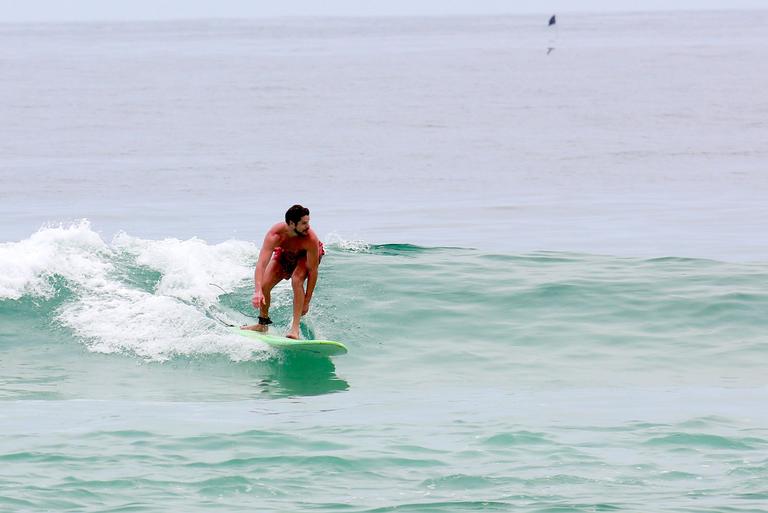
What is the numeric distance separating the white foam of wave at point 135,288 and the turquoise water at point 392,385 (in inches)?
1.5

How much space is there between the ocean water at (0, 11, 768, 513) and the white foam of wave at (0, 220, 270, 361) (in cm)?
4

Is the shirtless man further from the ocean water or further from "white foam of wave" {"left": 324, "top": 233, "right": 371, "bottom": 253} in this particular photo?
"white foam of wave" {"left": 324, "top": 233, "right": 371, "bottom": 253}

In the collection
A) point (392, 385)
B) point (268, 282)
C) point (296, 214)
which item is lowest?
point (392, 385)

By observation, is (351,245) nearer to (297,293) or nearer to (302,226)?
(297,293)

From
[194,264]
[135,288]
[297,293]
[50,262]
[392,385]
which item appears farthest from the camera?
[194,264]

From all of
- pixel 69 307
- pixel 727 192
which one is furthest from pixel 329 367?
pixel 727 192

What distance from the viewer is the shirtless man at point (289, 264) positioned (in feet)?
47.0

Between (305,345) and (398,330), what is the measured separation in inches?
99.6

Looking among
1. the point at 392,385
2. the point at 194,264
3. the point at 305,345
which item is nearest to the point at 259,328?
the point at 305,345

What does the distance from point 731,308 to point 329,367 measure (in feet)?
19.2

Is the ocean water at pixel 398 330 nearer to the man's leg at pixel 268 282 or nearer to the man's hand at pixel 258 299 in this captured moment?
the man's leg at pixel 268 282

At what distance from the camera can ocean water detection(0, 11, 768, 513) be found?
9.77 m

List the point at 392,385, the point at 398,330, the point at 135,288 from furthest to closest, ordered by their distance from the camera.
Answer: the point at 135,288, the point at 398,330, the point at 392,385

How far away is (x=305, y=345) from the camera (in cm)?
1388
